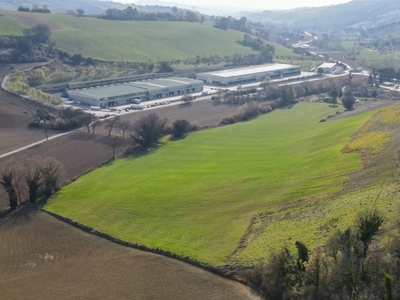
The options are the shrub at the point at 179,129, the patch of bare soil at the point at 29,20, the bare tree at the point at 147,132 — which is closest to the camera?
the bare tree at the point at 147,132

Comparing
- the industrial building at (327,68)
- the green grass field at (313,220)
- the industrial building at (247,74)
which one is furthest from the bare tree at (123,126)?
the industrial building at (327,68)

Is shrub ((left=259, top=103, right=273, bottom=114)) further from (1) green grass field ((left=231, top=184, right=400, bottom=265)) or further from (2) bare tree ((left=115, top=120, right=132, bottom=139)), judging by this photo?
(1) green grass field ((left=231, top=184, right=400, bottom=265))

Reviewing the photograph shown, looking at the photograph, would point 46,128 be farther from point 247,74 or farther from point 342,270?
point 247,74

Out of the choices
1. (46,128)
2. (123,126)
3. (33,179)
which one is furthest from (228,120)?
(33,179)

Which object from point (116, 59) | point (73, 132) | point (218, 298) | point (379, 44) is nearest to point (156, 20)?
point (116, 59)

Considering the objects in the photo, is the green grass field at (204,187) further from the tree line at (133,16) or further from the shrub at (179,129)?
the tree line at (133,16)

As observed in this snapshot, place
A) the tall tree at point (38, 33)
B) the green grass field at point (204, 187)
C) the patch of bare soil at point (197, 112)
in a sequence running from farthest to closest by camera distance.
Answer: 1. the tall tree at point (38, 33)
2. the patch of bare soil at point (197, 112)
3. the green grass field at point (204, 187)
